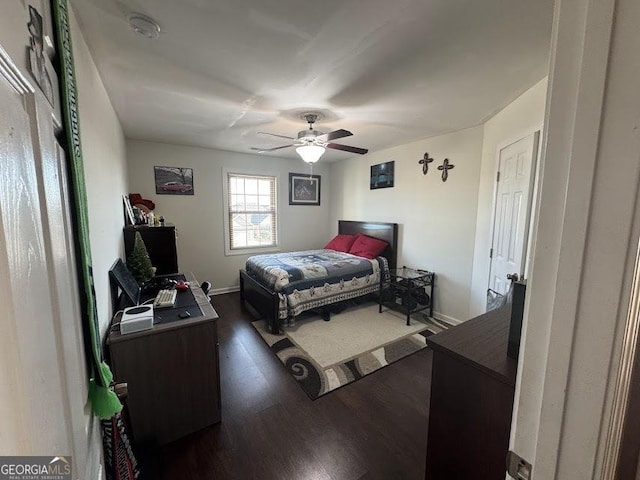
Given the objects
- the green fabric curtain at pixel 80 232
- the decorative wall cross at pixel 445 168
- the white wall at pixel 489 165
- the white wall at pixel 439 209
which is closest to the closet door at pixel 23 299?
the green fabric curtain at pixel 80 232

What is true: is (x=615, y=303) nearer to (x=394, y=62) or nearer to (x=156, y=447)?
(x=394, y=62)

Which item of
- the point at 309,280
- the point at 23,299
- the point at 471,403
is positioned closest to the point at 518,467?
the point at 471,403

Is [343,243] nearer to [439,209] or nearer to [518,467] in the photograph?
[439,209]

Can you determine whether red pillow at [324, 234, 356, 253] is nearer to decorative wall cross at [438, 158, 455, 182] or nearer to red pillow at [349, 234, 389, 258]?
red pillow at [349, 234, 389, 258]

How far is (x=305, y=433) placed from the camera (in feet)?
5.71

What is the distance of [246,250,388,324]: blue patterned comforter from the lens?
3117 mm

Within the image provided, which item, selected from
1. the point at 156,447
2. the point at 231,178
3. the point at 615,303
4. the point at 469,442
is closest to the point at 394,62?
the point at 615,303

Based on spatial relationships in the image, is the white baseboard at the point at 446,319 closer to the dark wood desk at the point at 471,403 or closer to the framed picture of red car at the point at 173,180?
the dark wood desk at the point at 471,403

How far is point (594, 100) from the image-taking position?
0.42m

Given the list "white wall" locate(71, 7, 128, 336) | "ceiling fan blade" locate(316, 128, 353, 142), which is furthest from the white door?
"white wall" locate(71, 7, 128, 336)

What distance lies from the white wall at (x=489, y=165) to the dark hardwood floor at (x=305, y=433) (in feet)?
3.87

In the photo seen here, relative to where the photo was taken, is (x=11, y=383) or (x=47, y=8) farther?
(x=47, y=8)

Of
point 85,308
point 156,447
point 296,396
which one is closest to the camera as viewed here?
point 85,308

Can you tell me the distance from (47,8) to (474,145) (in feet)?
11.4
